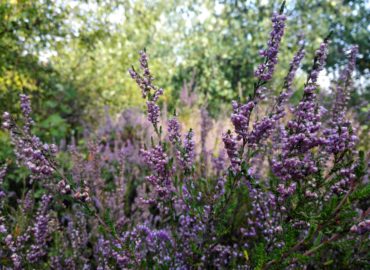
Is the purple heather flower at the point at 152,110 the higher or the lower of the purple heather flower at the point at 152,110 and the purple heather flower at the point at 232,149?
the higher

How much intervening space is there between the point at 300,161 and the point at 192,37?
13748 millimetres

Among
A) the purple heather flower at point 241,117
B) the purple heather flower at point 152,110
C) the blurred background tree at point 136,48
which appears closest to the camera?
the purple heather flower at point 241,117

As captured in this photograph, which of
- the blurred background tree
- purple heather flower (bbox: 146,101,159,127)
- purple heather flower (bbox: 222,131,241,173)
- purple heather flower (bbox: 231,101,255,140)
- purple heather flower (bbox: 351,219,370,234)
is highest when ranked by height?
the blurred background tree

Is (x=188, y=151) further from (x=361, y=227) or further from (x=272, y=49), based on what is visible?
(x=361, y=227)

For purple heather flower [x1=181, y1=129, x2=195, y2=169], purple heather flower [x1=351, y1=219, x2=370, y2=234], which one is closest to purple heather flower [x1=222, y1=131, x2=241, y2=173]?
purple heather flower [x1=181, y1=129, x2=195, y2=169]

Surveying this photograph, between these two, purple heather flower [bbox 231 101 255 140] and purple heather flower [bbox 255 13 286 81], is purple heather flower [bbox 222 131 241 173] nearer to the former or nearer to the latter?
purple heather flower [bbox 231 101 255 140]

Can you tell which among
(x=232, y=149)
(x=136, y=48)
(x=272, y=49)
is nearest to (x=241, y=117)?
(x=232, y=149)

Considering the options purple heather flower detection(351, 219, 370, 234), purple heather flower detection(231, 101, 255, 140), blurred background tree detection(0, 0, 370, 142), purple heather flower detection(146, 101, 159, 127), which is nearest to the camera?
purple heather flower detection(351, 219, 370, 234)

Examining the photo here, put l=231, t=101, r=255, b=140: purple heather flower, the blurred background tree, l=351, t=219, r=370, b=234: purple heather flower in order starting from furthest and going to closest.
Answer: the blurred background tree < l=231, t=101, r=255, b=140: purple heather flower < l=351, t=219, r=370, b=234: purple heather flower

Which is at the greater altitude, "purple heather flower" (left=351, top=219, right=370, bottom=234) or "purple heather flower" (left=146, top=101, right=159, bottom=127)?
"purple heather flower" (left=146, top=101, right=159, bottom=127)

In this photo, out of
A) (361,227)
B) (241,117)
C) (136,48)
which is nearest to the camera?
(361,227)

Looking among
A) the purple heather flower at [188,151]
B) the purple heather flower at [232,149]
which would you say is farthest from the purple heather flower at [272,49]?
the purple heather flower at [188,151]

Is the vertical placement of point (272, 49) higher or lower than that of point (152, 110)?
higher

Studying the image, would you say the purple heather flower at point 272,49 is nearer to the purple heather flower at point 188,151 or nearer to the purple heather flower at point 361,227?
the purple heather flower at point 188,151
